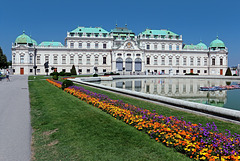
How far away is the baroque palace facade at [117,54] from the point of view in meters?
66.9

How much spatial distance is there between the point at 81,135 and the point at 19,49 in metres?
67.2

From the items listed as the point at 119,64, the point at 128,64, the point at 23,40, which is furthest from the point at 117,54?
→ the point at 23,40

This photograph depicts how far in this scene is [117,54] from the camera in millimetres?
68812

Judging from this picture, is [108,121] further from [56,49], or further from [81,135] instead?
[56,49]

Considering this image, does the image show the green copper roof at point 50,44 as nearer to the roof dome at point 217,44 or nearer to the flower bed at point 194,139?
the roof dome at point 217,44

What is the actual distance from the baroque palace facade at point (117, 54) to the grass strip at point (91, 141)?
5448 centimetres

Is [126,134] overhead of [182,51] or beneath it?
beneath

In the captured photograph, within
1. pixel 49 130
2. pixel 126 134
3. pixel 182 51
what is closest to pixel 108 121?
pixel 126 134

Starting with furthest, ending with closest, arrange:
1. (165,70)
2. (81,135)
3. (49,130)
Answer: (165,70)
(49,130)
(81,135)

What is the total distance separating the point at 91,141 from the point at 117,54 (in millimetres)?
63799

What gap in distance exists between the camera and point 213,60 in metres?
77.9

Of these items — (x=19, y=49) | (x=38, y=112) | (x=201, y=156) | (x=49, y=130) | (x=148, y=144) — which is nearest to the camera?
(x=201, y=156)

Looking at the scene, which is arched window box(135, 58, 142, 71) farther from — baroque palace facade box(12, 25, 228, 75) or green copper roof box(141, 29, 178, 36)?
green copper roof box(141, 29, 178, 36)

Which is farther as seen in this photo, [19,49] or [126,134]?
[19,49]
